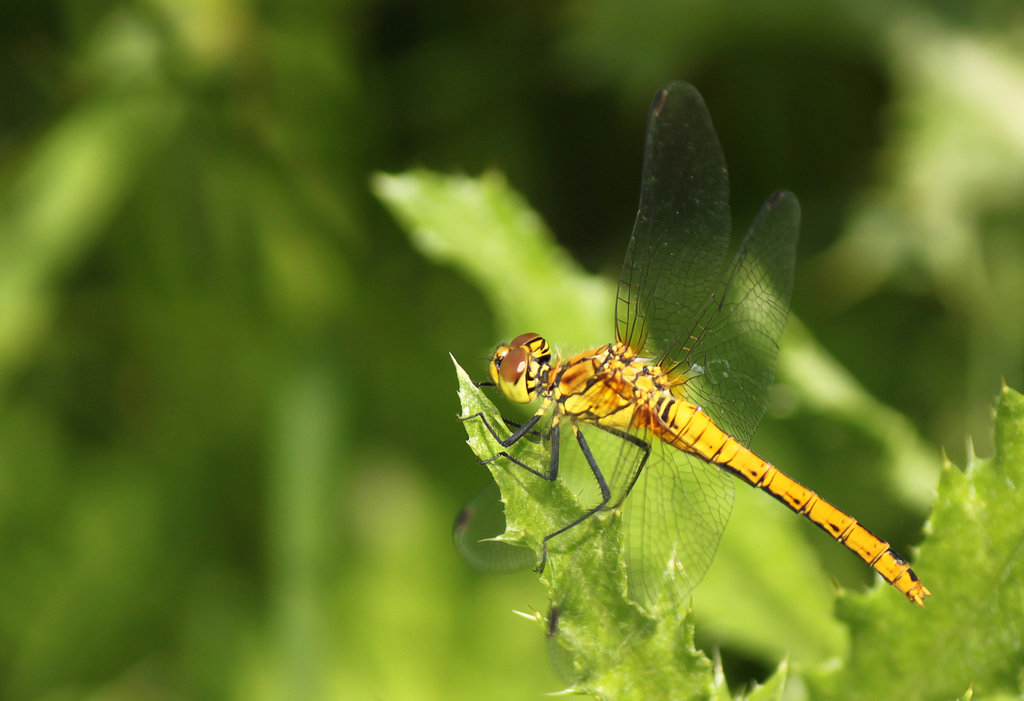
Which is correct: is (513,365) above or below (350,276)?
below

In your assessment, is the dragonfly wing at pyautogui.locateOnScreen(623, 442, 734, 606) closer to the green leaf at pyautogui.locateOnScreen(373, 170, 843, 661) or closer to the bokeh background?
the green leaf at pyautogui.locateOnScreen(373, 170, 843, 661)

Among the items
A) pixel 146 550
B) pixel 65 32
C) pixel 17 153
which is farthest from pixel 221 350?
pixel 65 32

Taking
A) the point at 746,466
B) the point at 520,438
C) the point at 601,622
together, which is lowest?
the point at 601,622

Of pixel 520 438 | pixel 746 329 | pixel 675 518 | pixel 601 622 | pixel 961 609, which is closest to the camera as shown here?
pixel 601 622

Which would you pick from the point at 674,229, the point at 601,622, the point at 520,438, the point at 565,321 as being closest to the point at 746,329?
the point at 674,229

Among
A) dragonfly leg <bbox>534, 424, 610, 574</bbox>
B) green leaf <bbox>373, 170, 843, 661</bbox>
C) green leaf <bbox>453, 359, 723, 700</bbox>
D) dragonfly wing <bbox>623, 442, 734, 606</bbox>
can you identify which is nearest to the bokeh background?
green leaf <bbox>373, 170, 843, 661</bbox>

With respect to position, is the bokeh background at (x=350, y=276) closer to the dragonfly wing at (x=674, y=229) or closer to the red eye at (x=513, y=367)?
the dragonfly wing at (x=674, y=229)

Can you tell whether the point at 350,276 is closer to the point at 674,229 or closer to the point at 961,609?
the point at 674,229
